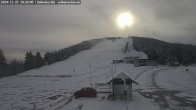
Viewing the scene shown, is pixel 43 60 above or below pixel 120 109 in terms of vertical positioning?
above

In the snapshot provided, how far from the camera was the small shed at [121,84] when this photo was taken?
4459 centimetres

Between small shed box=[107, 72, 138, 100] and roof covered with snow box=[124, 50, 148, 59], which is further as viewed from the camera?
roof covered with snow box=[124, 50, 148, 59]

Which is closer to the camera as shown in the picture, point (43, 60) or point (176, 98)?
point (176, 98)

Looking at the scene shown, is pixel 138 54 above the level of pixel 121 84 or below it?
above

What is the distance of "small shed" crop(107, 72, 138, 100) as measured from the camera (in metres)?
44.6

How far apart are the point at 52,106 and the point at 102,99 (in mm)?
8577

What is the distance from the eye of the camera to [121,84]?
4506cm

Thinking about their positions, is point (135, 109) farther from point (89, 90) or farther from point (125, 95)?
point (89, 90)

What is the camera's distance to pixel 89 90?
48.5 m

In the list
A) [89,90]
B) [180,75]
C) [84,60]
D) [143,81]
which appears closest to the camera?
[89,90]

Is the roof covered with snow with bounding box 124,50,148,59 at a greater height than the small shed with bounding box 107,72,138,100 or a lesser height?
greater

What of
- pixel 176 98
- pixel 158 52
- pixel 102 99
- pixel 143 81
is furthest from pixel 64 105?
pixel 158 52

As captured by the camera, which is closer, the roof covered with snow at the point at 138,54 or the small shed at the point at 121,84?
the small shed at the point at 121,84

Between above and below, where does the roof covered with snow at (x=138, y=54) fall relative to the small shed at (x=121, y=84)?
above
